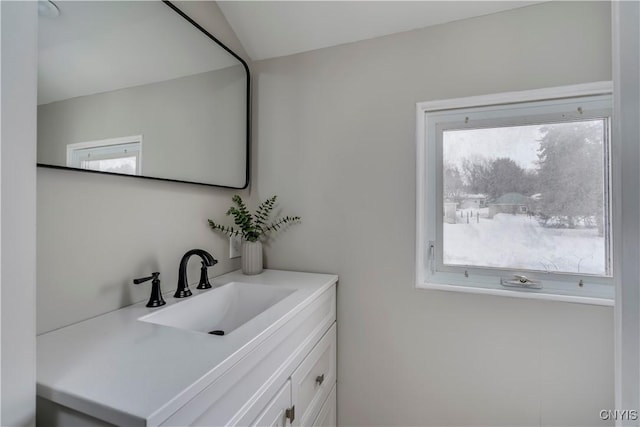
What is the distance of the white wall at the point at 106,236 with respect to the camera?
75 cm

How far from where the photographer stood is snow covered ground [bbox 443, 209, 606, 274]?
43.4 inches

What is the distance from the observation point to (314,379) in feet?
3.70

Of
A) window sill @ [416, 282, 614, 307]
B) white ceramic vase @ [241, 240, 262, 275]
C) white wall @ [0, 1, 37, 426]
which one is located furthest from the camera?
white ceramic vase @ [241, 240, 262, 275]

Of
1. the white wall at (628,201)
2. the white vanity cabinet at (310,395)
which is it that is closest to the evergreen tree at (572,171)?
the white wall at (628,201)

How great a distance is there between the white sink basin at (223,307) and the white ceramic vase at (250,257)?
15 cm

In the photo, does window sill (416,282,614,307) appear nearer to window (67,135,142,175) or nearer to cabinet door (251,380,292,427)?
cabinet door (251,380,292,427)

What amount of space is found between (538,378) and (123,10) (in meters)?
1.97

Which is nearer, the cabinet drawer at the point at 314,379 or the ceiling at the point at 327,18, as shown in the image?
the cabinet drawer at the point at 314,379

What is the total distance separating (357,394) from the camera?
136 centimetres

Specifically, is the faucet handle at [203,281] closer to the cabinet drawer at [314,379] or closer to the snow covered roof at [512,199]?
the cabinet drawer at [314,379]

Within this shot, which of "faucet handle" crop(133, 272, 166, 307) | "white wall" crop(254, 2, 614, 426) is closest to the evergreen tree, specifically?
"white wall" crop(254, 2, 614, 426)

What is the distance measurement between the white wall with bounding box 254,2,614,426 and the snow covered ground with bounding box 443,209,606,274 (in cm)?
16

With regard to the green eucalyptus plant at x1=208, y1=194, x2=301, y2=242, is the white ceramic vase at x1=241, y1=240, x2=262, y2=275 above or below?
below

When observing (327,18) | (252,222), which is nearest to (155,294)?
(252,222)
